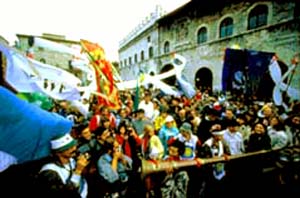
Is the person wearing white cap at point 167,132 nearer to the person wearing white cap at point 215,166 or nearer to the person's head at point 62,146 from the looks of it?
the person wearing white cap at point 215,166

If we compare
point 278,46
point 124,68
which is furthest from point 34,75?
point 124,68

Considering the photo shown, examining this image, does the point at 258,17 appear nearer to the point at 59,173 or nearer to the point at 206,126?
the point at 206,126

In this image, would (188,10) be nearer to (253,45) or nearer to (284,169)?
(253,45)

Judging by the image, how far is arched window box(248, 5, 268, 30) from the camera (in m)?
17.0

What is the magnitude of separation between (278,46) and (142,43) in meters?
18.3

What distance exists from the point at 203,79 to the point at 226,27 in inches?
168

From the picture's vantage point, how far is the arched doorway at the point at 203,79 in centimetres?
2155

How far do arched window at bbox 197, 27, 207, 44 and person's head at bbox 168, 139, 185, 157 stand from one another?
17.4 metres

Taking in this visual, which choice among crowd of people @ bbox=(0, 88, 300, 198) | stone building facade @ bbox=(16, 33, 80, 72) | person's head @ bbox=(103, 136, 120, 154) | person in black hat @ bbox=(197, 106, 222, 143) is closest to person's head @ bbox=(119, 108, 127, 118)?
crowd of people @ bbox=(0, 88, 300, 198)

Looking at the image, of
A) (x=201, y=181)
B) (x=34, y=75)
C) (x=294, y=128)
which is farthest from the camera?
(x=294, y=128)

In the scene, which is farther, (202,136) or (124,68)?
(124,68)

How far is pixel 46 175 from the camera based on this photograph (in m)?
2.68

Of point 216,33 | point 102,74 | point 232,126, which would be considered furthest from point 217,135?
point 216,33

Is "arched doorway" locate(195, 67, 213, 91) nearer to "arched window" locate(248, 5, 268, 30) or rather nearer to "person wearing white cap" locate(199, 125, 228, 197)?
"arched window" locate(248, 5, 268, 30)
